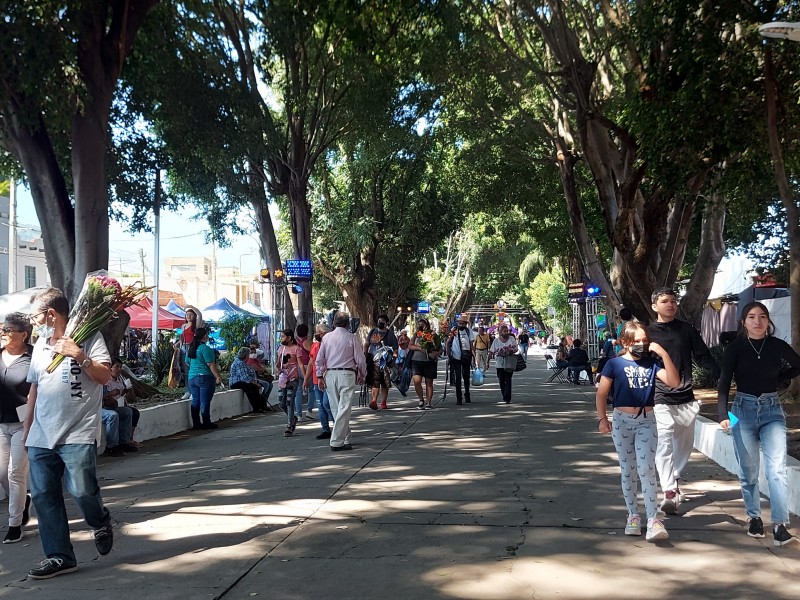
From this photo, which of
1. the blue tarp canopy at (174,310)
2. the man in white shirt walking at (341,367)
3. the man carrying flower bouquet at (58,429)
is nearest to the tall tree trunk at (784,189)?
the man in white shirt walking at (341,367)

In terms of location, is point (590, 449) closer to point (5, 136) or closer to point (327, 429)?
point (327, 429)

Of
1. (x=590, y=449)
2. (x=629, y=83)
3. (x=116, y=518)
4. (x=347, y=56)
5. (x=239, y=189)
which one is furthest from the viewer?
(x=239, y=189)

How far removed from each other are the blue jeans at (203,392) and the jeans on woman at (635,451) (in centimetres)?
850

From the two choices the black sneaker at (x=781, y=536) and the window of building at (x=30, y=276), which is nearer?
the black sneaker at (x=781, y=536)

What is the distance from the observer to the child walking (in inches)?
235

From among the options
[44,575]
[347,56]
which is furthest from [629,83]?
[44,575]

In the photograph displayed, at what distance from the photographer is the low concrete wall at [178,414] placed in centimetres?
1238

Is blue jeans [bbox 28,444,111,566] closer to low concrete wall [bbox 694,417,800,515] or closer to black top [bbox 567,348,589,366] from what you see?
low concrete wall [bbox 694,417,800,515]

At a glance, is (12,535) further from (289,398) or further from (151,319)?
(151,319)

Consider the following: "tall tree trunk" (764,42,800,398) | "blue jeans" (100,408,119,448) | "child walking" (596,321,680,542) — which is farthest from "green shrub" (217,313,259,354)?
"child walking" (596,321,680,542)

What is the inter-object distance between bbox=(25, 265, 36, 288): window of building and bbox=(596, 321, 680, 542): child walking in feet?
127

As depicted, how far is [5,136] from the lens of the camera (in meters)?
11.9

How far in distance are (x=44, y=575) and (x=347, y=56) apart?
14.4 meters

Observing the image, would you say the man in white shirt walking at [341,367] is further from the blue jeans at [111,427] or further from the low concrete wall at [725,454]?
the low concrete wall at [725,454]
